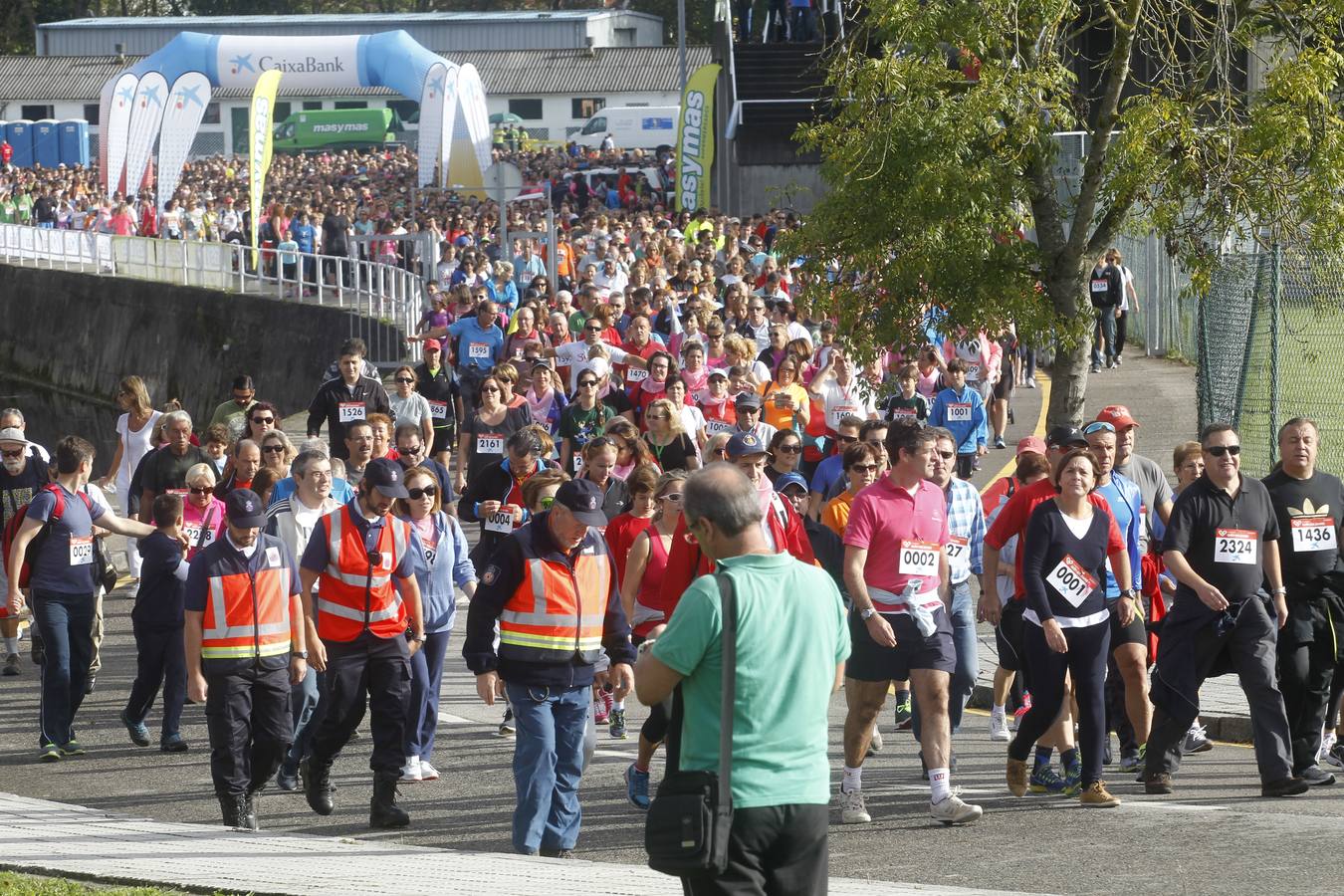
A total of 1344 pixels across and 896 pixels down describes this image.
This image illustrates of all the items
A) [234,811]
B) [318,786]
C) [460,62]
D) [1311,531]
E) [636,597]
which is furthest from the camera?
[460,62]

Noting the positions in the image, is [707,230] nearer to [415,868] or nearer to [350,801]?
[350,801]

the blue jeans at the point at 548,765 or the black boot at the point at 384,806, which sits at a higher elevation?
the blue jeans at the point at 548,765

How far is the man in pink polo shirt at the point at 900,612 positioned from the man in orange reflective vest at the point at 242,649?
8.24 feet

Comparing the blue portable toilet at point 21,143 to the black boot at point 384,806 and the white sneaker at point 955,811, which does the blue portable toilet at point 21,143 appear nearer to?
the black boot at point 384,806

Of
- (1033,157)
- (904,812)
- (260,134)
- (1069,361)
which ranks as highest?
(260,134)

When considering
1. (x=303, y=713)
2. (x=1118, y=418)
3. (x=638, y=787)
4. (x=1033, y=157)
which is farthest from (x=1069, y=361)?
(x=303, y=713)

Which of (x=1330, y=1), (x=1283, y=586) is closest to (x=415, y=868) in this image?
→ (x=1283, y=586)

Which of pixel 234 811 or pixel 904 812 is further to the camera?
pixel 904 812

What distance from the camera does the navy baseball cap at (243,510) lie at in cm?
880

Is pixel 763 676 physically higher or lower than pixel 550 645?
higher

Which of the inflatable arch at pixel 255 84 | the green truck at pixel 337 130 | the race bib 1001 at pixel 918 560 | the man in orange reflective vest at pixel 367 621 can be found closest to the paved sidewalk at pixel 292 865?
the man in orange reflective vest at pixel 367 621

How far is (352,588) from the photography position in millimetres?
8844

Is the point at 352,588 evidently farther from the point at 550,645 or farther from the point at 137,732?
the point at 137,732

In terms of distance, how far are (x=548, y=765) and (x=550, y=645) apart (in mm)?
486
